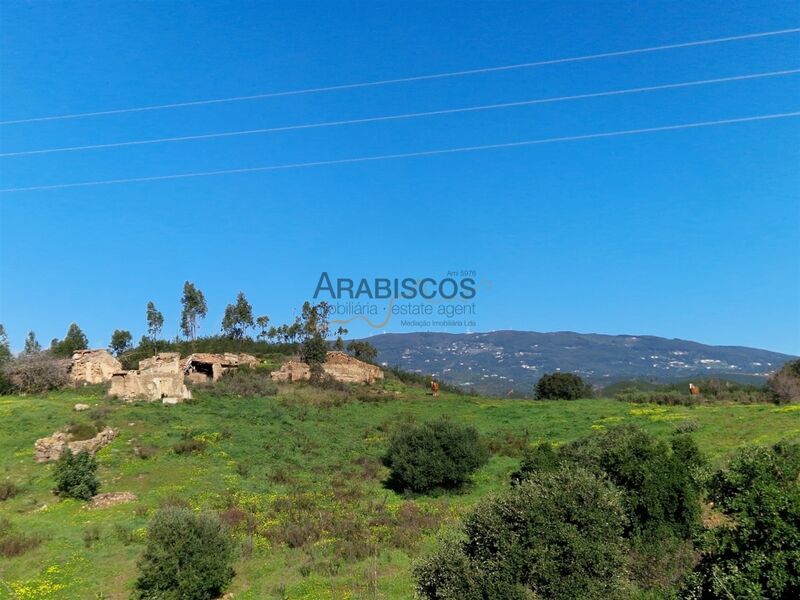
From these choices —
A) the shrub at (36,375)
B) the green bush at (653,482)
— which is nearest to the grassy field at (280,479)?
the shrub at (36,375)

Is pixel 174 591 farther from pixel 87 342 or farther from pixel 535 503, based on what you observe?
pixel 87 342

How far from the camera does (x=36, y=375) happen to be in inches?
1981

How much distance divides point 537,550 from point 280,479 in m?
17.3

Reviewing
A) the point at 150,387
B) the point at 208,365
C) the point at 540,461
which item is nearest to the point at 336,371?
the point at 208,365

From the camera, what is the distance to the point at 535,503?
427 inches

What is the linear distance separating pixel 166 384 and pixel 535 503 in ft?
122

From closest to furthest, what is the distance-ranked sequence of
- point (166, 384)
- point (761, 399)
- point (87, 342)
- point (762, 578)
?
point (762, 578), point (166, 384), point (761, 399), point (87, 342)

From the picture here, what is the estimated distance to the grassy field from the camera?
15.3m

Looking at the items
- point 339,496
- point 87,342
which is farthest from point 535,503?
point 87,342

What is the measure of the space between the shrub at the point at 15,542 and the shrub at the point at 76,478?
11.1 feet

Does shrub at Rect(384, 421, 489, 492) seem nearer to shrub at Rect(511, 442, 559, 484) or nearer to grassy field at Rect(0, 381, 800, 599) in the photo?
grassy field at Rect(0, 381, 800, 599)

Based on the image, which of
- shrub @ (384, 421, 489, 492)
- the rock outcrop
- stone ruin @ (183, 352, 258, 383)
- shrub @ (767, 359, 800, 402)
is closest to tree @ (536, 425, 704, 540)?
shrub @ (384, 421, 489, 492)

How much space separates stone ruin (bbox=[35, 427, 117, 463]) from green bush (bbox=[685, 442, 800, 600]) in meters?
26.0

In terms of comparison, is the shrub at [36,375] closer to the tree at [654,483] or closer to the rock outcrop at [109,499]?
the rock outcrop at [109,499]
